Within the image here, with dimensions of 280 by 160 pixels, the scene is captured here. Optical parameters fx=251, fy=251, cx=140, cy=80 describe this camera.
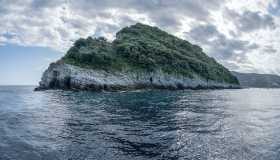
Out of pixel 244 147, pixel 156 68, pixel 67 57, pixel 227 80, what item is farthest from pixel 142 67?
pixel 244 147

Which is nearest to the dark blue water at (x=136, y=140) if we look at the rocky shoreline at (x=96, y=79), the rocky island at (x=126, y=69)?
the rocky shoreline at (x=96, y=79)

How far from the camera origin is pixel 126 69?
9650 cm

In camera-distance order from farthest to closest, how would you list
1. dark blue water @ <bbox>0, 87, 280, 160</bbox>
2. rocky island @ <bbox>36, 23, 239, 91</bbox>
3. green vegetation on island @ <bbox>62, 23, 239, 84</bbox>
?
green vegetation on island @ <bbox>62, 23, 239, 84</bbox> → rocky island @ <bbox>36, 23, 239, 91</bbox> → dark blue water @ <bbox>0, 87, 280, 160</bbox>

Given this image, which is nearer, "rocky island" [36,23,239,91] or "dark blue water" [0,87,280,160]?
"dark blue water" [0,87,280,160]

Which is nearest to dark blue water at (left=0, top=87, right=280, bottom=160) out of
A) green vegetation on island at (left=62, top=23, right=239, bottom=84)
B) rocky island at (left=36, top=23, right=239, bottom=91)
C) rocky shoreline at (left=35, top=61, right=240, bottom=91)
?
rocky shoreline at (left=35, top=61, right=240, bottom=91)

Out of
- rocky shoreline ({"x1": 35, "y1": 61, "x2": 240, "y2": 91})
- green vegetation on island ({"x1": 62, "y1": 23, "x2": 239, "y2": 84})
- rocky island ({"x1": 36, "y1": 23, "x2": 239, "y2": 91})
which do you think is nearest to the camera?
rocky shoreline ({"x1": 35, "y1": 61, "x2": 240, "y2": 91})

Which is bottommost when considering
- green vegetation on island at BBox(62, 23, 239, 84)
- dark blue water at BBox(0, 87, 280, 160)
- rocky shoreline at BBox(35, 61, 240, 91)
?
dark blue water at BBox(0, 87, 280, 160)

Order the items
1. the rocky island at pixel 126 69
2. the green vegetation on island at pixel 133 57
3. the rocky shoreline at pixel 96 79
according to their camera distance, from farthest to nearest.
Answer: the green vegetation on island at pixel 133 57
the rocky island at pixel 126 69
the rocky shoreline at pixel 96 79

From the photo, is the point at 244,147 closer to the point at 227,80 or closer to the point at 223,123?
the point at 223,123

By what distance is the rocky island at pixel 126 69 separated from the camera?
8131cm

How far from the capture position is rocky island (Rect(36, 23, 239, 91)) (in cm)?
8131

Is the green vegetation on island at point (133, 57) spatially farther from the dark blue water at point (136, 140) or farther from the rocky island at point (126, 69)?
the dark blue water at point (136, 140)

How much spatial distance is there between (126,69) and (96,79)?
18.1m

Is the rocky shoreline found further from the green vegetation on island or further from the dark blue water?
the dark blue water
